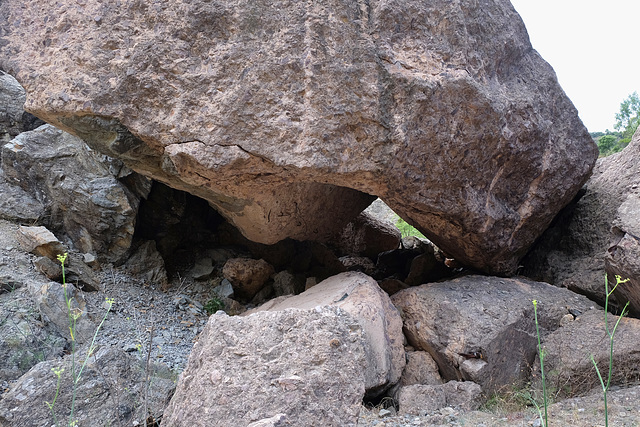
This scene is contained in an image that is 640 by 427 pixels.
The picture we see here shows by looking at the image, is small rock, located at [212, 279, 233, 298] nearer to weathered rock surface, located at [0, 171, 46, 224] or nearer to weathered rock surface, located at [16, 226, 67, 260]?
weathered rock surface, located at [16, 226, 67, 260]

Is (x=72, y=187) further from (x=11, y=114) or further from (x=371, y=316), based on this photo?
(x=371, y=316)

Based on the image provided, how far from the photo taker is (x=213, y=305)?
4098 mm

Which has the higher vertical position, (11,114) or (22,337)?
(11,114)

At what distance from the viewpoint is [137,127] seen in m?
2.67

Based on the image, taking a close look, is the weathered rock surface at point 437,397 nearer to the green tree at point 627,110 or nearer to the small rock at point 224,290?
the small rock at point 224,290

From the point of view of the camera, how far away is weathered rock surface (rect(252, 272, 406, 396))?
2.62 m

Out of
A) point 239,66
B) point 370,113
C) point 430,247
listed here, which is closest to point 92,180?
point 239,66

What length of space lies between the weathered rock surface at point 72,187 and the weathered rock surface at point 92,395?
167cm

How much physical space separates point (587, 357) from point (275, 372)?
6.50ft

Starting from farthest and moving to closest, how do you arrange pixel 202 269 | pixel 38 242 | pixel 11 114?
1. pixel 202 269
2. pixel 11 114
3. pixel 38 242

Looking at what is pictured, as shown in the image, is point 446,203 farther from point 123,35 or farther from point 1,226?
point 1,226

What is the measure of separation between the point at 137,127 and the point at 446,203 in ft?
6.31

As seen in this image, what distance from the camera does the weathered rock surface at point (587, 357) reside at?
2707 millimetres

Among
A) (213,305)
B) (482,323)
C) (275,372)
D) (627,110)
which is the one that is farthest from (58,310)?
(627,110)
